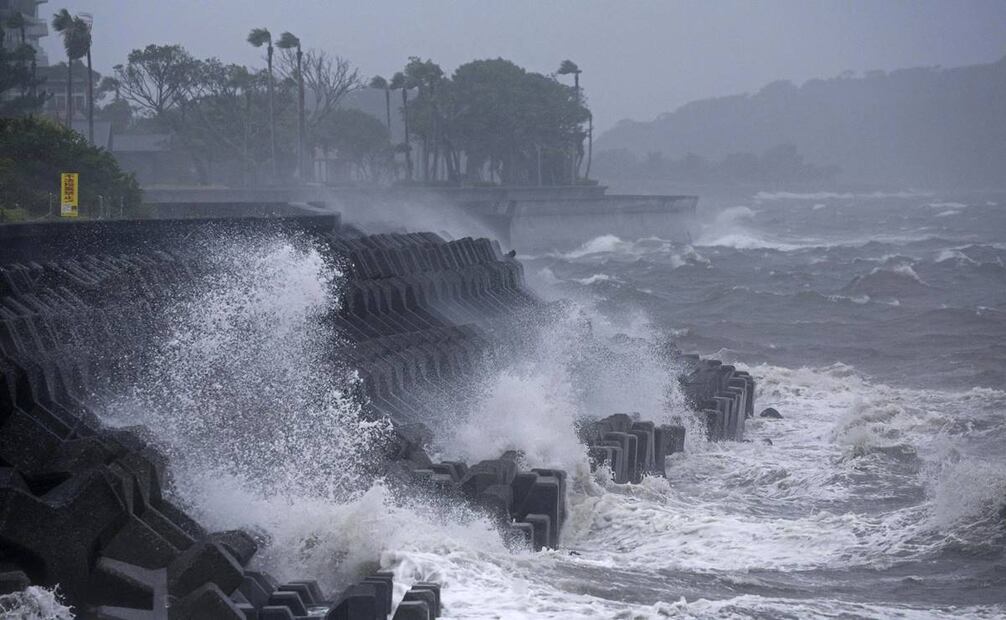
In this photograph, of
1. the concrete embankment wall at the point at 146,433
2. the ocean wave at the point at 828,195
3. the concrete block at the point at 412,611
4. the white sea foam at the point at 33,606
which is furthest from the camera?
the ocean wave at the point at 828,195

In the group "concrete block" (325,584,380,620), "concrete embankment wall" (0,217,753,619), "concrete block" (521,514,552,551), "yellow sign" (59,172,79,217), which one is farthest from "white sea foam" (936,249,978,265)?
"concrete block" (325,584,380,620)

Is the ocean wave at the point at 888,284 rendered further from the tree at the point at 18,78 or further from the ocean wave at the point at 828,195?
the ocean wave at the point at 828,195

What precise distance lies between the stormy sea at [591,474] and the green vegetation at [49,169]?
23.7 feet

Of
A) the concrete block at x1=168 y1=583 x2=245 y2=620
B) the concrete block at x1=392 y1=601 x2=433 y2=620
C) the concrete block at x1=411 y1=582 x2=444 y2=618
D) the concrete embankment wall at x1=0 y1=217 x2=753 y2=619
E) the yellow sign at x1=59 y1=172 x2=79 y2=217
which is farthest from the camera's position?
the yellow sign at x1=59 y1=172 x2=79 y2=217

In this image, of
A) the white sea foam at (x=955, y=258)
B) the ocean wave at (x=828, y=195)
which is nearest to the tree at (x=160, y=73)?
the white sea foam at (x=955, y=258)

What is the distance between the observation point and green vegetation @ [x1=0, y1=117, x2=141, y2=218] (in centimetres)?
2152

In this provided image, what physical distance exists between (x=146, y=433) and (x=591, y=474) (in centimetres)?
434

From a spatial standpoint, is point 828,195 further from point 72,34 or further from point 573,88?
point 72,34

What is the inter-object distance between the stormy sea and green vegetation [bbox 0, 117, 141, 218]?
23.7 ft

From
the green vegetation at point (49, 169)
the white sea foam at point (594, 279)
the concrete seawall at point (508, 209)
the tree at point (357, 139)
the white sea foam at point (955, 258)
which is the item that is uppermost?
the tree at point (357, 139)

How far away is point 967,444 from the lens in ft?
53.7

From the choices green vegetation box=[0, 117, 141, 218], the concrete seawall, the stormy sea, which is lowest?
the stormy sea

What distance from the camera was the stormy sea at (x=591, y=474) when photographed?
881 cm

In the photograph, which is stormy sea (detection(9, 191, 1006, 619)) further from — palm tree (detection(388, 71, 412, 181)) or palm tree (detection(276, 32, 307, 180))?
palm tree (detection(388, 71, 412, 181))
